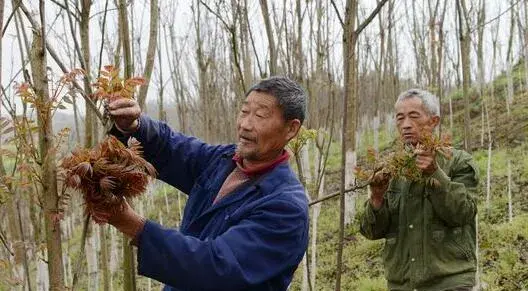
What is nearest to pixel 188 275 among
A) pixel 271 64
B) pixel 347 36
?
pixel 347 36

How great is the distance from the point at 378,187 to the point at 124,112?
1.24m

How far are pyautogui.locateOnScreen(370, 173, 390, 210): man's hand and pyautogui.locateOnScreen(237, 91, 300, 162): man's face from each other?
19.1 inches

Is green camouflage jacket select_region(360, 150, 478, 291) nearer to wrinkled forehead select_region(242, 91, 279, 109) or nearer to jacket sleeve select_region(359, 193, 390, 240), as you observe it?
jacket sleeve select_region(359, 193, 390, 240)

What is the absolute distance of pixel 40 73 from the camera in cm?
127

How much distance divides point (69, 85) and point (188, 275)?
0.55m

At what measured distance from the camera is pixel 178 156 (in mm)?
1974

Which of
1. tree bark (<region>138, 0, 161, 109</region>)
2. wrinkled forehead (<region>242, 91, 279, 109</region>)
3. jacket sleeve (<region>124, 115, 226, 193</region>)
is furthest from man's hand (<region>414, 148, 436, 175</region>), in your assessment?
tree bark (<region>138, 0, 161, 109</region>)

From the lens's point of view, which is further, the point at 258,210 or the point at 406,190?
the point at 406,190

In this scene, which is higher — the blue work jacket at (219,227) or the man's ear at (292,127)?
the man's ear at (292,127)

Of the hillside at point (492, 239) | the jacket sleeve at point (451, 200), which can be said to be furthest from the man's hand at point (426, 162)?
the hillside at point (492, 239)

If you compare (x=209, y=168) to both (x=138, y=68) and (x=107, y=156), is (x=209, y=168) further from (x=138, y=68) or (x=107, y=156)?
(x=138, y=68)

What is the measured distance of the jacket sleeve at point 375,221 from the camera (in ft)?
8.46

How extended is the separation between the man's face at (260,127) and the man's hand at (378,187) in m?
0.49

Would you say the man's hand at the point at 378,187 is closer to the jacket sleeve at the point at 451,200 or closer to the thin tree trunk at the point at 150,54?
the jacket sleeve at the point at 451,200
